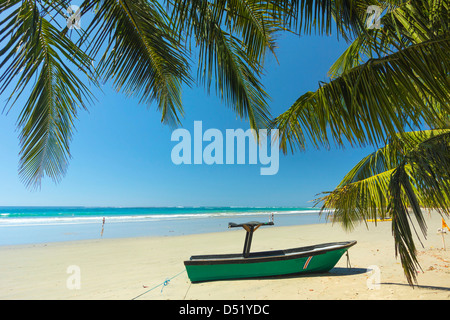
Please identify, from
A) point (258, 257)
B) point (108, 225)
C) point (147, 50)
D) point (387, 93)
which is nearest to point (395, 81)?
point (387, 93)

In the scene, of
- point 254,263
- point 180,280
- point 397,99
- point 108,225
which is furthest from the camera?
point 108,225

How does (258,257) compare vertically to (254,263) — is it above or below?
above

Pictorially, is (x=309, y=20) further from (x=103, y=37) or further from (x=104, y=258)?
(x=104, y=258)

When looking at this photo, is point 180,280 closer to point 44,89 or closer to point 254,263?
point 254,263

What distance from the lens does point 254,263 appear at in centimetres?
493

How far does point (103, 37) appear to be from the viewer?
1941 millimetres

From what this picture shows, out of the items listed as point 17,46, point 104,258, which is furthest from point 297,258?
point 104,258

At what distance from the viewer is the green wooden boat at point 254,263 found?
4895mm

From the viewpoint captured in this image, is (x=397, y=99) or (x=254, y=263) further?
(x=254, y=263)

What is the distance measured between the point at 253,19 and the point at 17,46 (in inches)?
66.7

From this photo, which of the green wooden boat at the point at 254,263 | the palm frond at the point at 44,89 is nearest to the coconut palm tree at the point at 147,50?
the palm frond at the point at 44,89

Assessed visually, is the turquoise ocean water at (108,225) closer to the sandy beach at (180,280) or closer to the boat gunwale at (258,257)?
the sandy beach at (180,280)

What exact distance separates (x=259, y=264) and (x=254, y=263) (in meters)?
0.10
